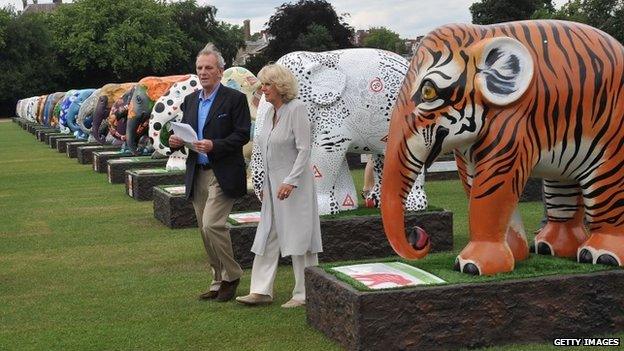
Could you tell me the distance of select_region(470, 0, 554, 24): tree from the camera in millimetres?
64938

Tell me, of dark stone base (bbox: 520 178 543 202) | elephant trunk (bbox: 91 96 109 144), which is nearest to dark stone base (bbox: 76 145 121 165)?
elephant trunk (bbox: 91 96 109 144)

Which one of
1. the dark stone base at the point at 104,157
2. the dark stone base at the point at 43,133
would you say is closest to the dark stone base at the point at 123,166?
the dark stone base at the point at 104,157

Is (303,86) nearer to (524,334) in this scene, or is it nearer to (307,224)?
(307,224)

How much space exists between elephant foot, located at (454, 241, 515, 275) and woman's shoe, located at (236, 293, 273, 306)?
171 cm

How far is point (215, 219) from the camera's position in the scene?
729cm

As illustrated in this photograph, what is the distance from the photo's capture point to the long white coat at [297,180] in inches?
274

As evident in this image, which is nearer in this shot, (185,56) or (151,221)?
(151,221)

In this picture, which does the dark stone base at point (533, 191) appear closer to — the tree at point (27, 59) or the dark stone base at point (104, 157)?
the dark stone base at point (104, 157)

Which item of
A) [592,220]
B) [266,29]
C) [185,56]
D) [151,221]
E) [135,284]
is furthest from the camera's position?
[185,56]

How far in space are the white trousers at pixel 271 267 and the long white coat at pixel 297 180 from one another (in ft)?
0.35

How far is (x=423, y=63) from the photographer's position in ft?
20.7

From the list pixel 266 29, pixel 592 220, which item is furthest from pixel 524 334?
pixel 266 29

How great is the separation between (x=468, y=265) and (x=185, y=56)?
Result: 71840mm

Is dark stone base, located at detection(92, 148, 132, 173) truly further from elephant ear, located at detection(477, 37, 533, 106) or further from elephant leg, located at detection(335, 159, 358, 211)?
→ elephant ear, located at detection(477, 37, 533, 106)
